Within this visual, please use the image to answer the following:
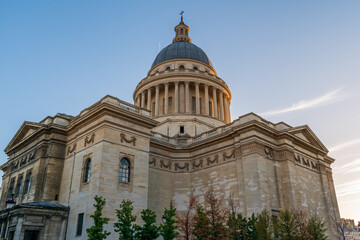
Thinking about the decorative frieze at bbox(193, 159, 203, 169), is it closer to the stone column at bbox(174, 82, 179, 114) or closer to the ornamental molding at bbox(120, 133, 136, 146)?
the ornamental molding at bbox(120, 133, 136, 146)

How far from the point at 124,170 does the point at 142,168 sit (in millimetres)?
1651

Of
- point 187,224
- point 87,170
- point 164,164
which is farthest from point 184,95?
point 187,224

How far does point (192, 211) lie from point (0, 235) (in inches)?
661

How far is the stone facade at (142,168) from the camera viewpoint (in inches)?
939

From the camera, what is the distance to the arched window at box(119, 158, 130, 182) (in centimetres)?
2495

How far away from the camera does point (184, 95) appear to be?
139ft

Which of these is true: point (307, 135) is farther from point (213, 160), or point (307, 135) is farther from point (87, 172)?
point (87, 172)

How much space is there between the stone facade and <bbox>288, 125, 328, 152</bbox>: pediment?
0.14m

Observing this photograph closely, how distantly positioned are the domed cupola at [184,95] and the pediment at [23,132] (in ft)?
48.6

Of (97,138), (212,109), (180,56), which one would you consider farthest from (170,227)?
(180,56)

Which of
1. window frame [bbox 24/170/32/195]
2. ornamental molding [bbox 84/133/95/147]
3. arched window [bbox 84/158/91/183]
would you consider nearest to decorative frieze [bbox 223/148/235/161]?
ornamental molding [bbox 84/133/95/147]

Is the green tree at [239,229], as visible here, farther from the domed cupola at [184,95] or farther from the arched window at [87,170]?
the domed cupola at [184,95]

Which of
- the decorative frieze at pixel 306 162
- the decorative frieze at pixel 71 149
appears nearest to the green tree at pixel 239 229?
the decorative frieze at pixel 306 162

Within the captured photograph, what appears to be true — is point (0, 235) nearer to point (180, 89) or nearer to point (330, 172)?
point (180, 89)
